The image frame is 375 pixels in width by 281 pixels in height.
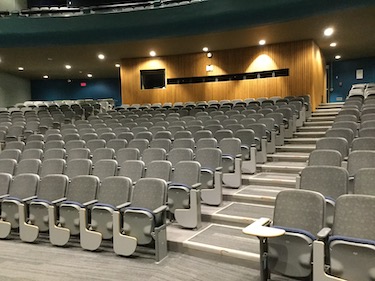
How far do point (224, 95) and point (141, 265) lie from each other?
342 inches

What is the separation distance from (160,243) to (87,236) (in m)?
0.80

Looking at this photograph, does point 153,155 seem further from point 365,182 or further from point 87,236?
point 365,182

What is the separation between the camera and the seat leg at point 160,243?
10.3 feet

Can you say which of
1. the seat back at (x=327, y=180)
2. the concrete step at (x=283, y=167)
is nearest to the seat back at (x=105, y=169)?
the concrete step at (x=283, y=167)

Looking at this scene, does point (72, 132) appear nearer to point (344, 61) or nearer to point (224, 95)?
point (224, 95)

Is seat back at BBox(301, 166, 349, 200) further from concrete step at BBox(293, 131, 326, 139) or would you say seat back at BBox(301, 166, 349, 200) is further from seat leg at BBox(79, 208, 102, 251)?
concrete step at BBox(293, 131, 326, 139)

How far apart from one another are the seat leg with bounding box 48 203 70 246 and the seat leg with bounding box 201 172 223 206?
1.57m

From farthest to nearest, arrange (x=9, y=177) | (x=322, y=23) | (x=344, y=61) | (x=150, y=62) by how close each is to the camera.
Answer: (x=344, y=61)
(x=150, y=62)
(x=322, y=23)
(x=9, y=177)

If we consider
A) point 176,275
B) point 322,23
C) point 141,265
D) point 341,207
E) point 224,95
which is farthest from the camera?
point 224,95

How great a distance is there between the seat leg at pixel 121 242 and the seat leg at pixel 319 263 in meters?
1.61

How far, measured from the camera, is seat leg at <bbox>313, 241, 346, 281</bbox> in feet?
7.36

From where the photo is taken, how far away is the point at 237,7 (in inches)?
332

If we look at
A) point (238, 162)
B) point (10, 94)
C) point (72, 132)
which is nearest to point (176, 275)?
point (238, 162)

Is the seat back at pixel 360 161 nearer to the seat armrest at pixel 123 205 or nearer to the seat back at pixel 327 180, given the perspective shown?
the seat back at pixel 327 180
